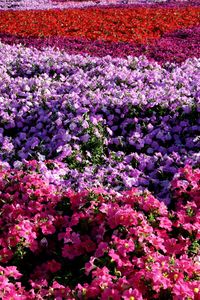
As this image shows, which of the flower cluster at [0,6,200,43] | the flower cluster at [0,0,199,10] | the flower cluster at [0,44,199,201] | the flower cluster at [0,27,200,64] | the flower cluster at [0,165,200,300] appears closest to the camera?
the flower cluster at [0,165,200,300]

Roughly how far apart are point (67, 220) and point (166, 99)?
3272 millimetres

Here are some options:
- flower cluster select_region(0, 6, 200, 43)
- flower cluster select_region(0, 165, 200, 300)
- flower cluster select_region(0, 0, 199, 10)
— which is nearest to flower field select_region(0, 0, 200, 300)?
flower cluster select_region(0, 165, 200, 300)

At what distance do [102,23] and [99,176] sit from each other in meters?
10.9

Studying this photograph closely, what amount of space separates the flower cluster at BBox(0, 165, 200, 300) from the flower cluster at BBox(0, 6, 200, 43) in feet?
29.8

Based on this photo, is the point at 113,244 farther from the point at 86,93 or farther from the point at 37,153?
the point at 86,93

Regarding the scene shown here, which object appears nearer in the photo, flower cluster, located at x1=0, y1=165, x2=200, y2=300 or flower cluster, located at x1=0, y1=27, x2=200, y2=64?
flower cluster, located at x1=0, y1=165, x2=200, y2=300

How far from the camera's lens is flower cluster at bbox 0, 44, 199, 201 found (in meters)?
6.44

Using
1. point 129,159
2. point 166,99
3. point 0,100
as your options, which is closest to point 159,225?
point 129,159

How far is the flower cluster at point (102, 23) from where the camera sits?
48.3 feet

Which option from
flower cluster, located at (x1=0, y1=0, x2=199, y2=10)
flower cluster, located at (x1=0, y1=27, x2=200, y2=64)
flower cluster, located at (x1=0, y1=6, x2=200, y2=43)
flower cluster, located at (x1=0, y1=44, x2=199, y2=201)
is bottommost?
flower cluster, located at (x1=0, y1=0, x2=199, y2=10)

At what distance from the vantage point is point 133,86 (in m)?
8.54

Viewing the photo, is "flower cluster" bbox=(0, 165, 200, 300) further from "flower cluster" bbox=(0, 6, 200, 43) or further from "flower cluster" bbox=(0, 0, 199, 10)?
"flower cluster" bbox=(0, 0, 199, 10)

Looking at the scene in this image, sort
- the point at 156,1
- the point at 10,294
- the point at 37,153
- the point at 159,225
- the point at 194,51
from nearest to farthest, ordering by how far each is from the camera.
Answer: the point at 10,294
the point at 159,225
the point at 37,153
the point at 194,51
the point at 156,1

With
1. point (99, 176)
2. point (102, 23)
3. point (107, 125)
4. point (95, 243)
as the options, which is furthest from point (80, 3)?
point (95, 243)
